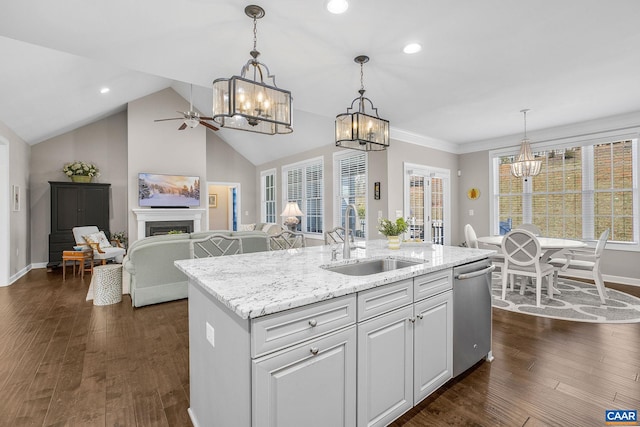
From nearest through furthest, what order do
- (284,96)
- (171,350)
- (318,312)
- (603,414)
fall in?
(318,312), (603,414), (284,96), (171,350)

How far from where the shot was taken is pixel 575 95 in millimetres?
3924

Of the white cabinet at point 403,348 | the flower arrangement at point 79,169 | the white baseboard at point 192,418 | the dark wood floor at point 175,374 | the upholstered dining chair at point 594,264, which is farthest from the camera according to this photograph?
the flower arrangement at point 79,169

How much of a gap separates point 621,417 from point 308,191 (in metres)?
6.18

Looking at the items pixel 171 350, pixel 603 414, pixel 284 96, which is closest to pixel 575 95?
pixel 603 414

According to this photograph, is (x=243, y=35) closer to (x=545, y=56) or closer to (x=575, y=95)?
(x=545, y=56)

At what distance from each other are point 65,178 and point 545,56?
9.02 meters

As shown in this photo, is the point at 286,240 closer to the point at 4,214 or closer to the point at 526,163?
the point at 526,163

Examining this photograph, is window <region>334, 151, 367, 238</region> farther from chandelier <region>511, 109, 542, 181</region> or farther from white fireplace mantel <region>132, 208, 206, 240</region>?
white fireplace mantel <region>132, 208, 206, 240</region>

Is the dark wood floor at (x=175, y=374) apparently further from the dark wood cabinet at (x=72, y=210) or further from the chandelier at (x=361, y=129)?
the dark wood cabinet at (x=72, y=210)

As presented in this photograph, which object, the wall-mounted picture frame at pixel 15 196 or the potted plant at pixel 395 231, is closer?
the potted plant at pixel 395 231

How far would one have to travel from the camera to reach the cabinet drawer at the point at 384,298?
155 cm

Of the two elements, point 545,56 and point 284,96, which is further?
point 545,56

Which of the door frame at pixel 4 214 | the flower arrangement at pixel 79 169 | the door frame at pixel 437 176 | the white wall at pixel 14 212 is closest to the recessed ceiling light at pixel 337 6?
the door frame at pixel 437 176

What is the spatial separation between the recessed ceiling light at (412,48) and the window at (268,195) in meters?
6.28
